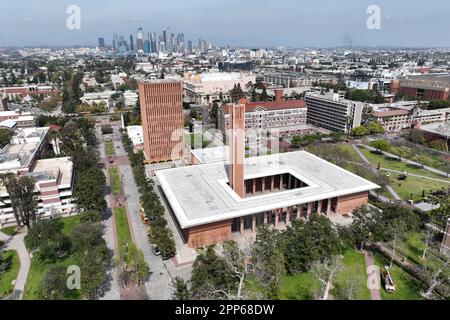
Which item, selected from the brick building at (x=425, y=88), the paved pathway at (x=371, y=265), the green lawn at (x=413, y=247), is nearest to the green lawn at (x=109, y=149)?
the paved pathway at (x=371, y=265)

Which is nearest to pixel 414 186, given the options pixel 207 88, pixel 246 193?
pixel 246 193

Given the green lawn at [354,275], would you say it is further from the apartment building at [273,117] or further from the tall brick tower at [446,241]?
the apartment building at [273,117]

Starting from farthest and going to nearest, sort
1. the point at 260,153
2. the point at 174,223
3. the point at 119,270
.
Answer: the point at 260,153 → the point at 174,223 → the point at 119,270

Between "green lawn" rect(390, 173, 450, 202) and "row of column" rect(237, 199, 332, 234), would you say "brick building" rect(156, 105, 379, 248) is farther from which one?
"green lawn" rect(390, 173, 450, 202)

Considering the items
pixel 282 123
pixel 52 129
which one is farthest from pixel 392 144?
pixel 52 129

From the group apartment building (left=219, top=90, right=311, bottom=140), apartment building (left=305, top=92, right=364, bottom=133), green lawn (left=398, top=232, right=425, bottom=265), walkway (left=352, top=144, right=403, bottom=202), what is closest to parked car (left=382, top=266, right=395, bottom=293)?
green lawn (left=398, top=232, right=425, bottom=265)

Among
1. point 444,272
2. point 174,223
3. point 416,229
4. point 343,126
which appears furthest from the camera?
point 343,126

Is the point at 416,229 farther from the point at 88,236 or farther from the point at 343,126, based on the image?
the point at 343,126
